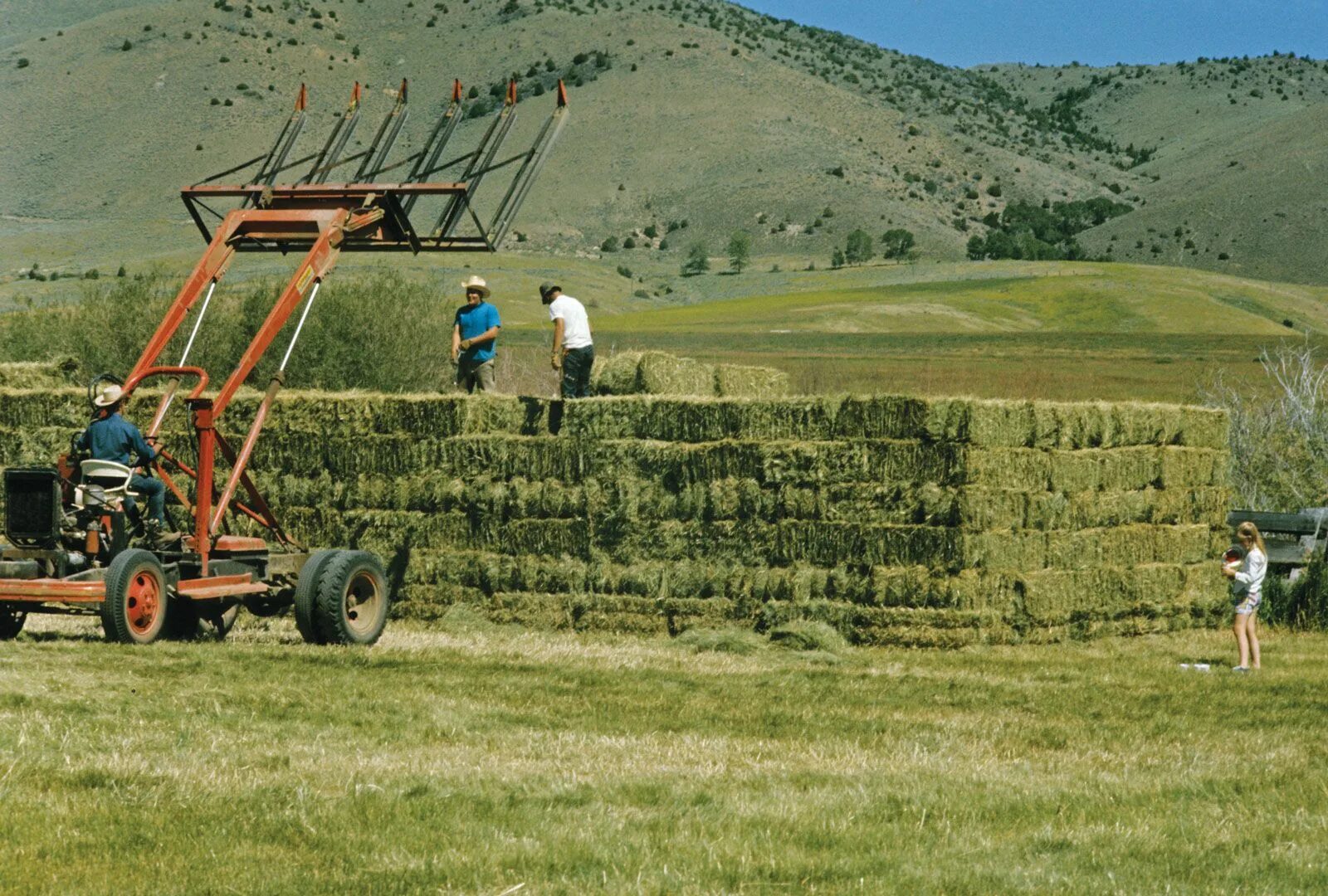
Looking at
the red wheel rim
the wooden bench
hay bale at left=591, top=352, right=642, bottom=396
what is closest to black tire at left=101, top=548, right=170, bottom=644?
the red wheel rim

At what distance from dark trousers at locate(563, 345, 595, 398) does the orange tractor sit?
2.20 metres

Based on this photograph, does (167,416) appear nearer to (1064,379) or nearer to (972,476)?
(972,476)

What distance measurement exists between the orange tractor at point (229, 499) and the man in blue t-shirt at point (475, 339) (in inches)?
73.1

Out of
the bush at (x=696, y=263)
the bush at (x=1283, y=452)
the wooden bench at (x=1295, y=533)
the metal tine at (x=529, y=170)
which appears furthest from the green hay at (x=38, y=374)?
the bush at (x=696, y=263)

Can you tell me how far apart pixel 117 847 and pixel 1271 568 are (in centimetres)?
1467

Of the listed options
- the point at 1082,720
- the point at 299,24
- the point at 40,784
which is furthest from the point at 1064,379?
the point at 299,24

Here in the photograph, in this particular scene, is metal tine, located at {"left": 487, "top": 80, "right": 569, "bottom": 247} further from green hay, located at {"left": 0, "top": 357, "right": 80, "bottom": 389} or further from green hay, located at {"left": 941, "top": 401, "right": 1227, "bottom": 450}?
green hay, located at {"left": 0, "top": 357, "right": 80, "bottom": 389}

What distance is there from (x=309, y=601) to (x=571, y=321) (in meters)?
4.54

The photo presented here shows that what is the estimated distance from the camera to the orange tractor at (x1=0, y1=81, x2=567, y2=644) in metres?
13.3

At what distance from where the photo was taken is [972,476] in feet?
49.8

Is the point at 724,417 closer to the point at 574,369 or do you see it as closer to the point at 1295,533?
the point at 574,369

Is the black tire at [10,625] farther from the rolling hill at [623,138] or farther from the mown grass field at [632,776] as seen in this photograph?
the rolling hill at [623,138]

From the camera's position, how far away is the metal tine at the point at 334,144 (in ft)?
52.2

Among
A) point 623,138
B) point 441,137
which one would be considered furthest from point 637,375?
point 623,138
